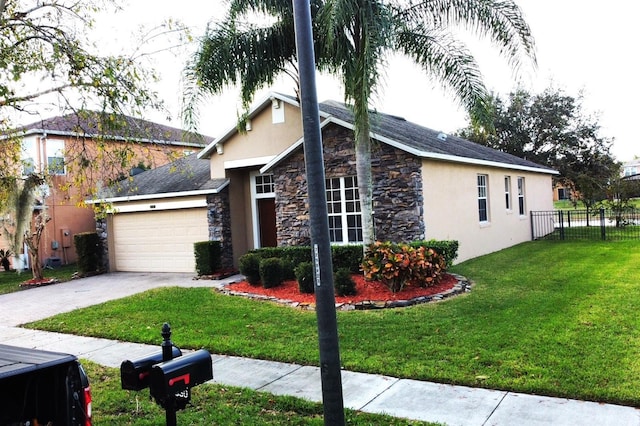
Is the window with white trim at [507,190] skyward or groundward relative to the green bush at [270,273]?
skyward

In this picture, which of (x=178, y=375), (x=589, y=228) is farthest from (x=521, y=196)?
(x=178, y=375)

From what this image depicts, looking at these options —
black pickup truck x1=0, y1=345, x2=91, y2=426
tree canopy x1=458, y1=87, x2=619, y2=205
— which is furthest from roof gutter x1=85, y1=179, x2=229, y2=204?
tree canopy x1=458, y1=87, x2=619, y2=205

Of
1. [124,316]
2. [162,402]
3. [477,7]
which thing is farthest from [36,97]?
[477,7]

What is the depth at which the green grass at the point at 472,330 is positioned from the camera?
17.1 feet

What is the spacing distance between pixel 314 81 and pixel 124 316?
7.67 meters

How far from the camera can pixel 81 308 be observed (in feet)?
35.2

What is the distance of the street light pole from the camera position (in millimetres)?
3447

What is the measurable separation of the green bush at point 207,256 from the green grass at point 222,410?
9141 mm

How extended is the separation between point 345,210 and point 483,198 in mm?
5645

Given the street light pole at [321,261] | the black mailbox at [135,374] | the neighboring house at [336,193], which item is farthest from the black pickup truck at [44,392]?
the neighboring house at [336,193]

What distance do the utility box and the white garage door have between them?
418 centimetres

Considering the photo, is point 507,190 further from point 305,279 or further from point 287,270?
point 305,279

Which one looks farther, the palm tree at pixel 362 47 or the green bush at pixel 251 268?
the green bush at pixel 251 268

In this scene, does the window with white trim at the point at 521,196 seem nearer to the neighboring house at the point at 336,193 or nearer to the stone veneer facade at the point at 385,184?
the neighboring house at the point at 336,193
